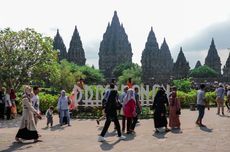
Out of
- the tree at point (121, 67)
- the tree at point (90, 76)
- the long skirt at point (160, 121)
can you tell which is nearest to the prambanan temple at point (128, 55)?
the tree at point (121, 67)

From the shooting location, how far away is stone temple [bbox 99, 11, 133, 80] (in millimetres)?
106562

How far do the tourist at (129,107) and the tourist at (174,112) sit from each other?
5.09 feet

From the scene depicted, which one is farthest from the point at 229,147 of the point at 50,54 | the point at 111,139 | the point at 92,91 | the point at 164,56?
the point at 164,56

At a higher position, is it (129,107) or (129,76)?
(129,76)

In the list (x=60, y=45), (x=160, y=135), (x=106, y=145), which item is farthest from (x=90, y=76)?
(x=106, y=145)

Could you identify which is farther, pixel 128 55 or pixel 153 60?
pixel 128 55

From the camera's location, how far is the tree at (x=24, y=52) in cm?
2298

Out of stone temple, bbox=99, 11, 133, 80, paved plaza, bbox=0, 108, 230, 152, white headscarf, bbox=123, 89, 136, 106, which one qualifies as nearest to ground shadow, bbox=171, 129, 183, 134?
paved plaza, bbox=0, 108, 230, 152

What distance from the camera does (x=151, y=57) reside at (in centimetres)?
10225

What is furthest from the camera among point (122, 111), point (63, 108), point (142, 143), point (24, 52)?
point (24, 52)

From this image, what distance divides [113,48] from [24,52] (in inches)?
3312

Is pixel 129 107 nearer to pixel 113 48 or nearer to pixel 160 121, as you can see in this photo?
pixel 160 121

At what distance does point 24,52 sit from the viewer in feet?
75.8

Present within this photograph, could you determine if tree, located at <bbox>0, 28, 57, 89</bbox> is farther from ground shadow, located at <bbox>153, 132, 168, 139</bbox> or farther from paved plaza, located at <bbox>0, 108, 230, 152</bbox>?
ground shadow, located at <bbox>153, 132, 168, 139</bbox>
